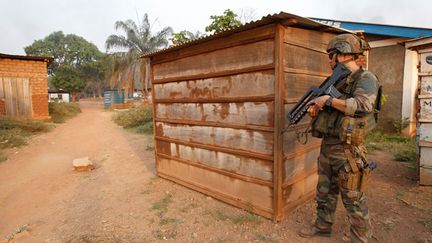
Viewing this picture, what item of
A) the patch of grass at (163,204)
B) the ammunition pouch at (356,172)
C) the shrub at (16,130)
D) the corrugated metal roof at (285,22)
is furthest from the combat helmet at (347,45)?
the shrub at (16,130)

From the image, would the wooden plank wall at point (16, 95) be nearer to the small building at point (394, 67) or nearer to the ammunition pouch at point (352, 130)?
the small building at point (394, 67)

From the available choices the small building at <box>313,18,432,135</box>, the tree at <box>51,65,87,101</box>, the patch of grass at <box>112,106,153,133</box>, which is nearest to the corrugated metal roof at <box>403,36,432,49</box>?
the small building at <box>313,18,432,135</box>

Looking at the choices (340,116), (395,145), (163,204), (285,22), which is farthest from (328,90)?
(395,145)

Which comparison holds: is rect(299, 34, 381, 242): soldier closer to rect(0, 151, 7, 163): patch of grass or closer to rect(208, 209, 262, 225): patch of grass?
rect(208, 209, 262, 225): patch of grass

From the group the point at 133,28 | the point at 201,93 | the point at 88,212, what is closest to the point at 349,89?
Answer: the point at 201,93

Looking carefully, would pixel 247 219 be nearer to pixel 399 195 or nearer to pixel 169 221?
pixel 169 221

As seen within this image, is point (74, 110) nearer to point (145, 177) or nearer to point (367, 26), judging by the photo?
point (145, 177)

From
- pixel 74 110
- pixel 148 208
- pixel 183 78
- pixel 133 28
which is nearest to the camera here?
pixel 148 208

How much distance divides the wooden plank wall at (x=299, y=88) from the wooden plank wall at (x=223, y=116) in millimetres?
231

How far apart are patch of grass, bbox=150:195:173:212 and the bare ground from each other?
0.05 feet

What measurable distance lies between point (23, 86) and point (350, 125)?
536 inches

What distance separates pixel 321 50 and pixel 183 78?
2.18 meters

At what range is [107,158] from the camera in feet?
23.4

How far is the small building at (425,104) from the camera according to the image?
12.8ft
